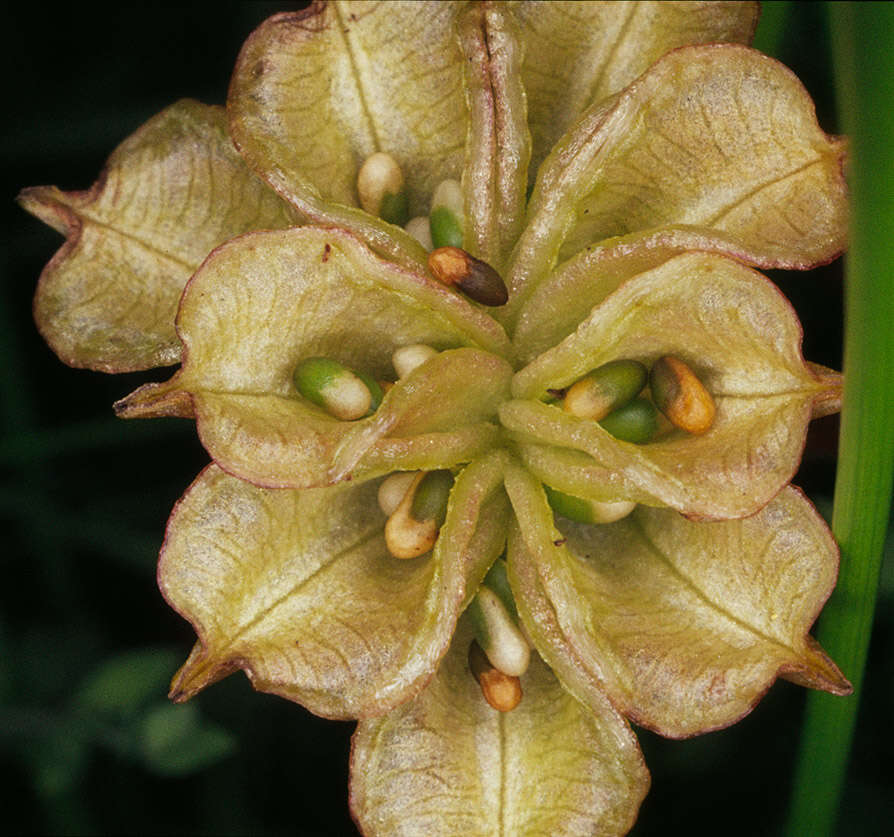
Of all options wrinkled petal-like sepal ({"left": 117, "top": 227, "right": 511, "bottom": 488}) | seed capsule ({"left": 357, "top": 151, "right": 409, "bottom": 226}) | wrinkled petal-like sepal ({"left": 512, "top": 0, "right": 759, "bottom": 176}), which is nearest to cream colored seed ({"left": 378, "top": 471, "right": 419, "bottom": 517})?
wrinkled petal-like sepal ({"left": 117, "top": 227, "right": 511, "bottom": 488})

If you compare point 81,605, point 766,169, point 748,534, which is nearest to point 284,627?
point 748,534

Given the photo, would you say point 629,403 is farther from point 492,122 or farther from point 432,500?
point 492,122

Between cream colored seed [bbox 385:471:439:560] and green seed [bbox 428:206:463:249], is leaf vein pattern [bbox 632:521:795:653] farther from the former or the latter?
green seed [bbox 428:206:463:249]

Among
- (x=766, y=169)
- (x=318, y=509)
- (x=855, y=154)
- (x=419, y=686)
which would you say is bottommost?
(x=419, y=686)

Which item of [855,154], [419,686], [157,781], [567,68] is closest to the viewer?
[855,154]

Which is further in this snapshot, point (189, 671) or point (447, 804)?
point (447, 804)

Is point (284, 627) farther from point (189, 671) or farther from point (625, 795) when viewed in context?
point (625, 795)

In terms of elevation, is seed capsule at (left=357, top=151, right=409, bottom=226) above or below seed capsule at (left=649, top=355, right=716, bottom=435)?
above

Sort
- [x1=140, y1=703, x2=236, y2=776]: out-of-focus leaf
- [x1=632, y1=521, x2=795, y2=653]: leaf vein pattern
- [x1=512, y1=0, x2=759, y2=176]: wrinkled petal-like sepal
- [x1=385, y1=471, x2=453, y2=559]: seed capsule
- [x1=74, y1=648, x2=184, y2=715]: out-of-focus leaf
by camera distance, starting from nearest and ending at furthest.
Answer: [x1=632, y1=521, x2=795, y2=653]: leaf vein pattern
[x1=385, y1=471, x2=453, y2=559]: seed capsule
[x1=512, y1=0, x2=759, y2=176]: wrinkled petal-like sepal
[x1=140, y1=703, x2=236, y2=776]: out-of-focus leaf
[x1=74, y1=648, x2=184, y2=715]: out-of-focus leaf

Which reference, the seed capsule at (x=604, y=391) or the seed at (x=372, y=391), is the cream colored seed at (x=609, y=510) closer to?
the seed capsule at (x=604, y=391)
